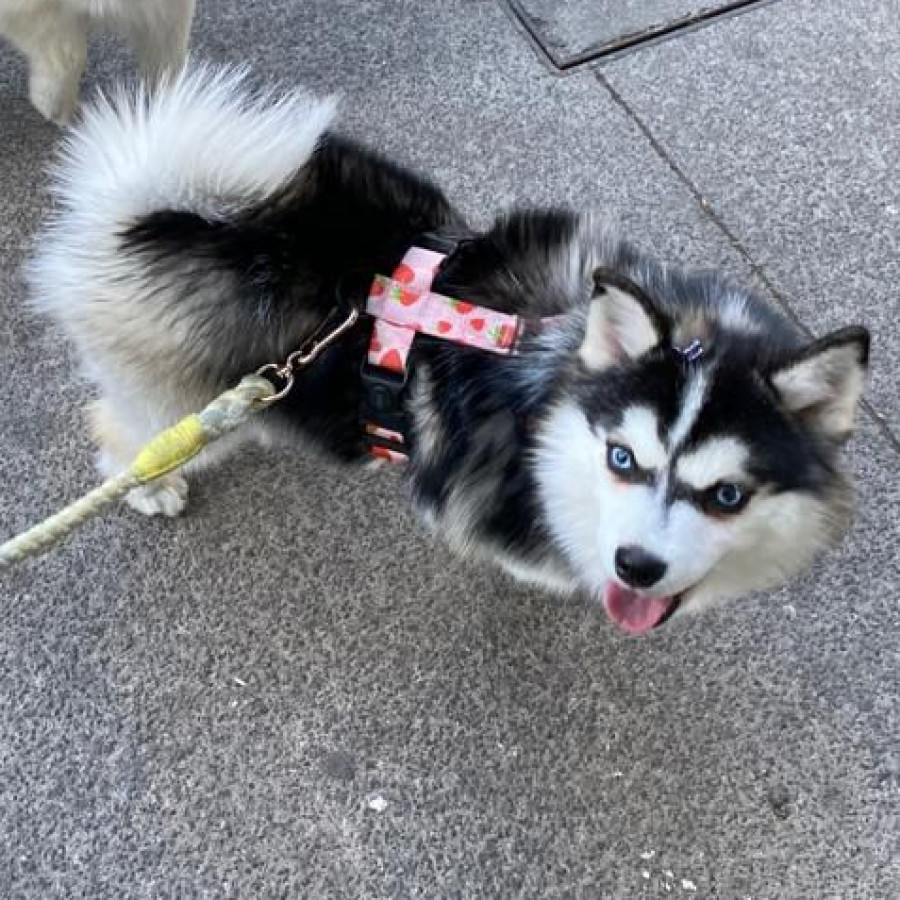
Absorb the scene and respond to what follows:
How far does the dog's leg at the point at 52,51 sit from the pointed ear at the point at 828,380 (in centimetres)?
209

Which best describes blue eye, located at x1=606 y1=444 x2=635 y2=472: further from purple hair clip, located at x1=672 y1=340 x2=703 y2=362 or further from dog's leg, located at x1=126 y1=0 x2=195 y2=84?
dog's leg, located at x1=126 y1=0 x2=195 y2=84

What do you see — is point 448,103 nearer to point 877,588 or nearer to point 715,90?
point 715,90

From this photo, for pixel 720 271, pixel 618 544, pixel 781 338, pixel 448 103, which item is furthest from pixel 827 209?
pixel 618 544

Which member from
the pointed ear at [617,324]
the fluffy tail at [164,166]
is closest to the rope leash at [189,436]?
the fluffy tail at [164,166]

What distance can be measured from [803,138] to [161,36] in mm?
1930

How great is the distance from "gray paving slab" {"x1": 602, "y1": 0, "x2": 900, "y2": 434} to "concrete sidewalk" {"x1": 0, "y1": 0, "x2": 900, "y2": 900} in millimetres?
23

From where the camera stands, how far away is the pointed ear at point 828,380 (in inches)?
55.4

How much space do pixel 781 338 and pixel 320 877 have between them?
54.4 inches

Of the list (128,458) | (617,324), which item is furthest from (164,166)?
(617,324)

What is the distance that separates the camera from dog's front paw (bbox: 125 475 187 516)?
2.34 meters

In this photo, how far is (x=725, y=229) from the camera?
2902 millimetres

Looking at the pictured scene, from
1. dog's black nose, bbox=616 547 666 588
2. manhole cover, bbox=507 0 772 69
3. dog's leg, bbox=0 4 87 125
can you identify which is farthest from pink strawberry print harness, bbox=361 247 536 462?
manhole cover, bbox=507 0 772 69

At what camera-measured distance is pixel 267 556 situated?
2393mm

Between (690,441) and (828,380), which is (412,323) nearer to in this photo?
(690,441)
